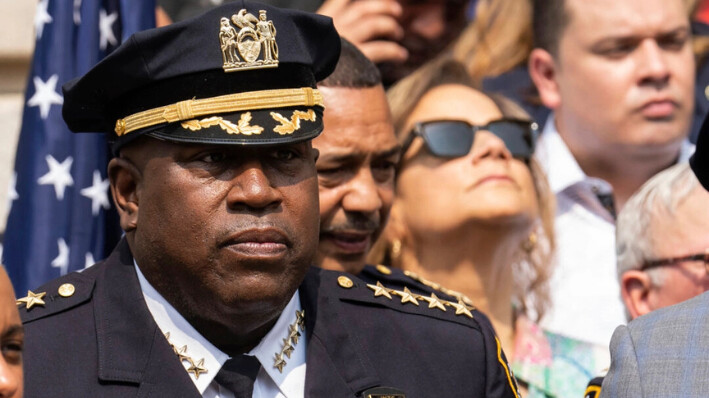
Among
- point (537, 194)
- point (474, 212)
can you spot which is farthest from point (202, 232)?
point (537, 194)

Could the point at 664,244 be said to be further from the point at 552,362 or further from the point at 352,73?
the point at 352,73

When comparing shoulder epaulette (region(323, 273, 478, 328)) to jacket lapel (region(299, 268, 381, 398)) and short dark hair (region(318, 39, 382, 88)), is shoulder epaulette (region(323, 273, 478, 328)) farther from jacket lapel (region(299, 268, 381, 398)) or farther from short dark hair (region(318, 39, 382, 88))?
short dark hair (region(318, 39, 382, 88))

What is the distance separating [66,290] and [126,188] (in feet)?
1.00

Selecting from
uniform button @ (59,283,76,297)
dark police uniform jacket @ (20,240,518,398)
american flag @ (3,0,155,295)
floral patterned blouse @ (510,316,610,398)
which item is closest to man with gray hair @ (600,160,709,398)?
dark police uniform jacket @ (20,240,518,398)

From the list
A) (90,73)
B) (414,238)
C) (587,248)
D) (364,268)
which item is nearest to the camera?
(90,73)

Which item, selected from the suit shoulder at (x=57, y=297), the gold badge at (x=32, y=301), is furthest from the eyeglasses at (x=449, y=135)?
the gold badge at (x=32, y=301)

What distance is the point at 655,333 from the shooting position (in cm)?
304

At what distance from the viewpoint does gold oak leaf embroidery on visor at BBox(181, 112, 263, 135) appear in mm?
2824

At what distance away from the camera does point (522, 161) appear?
4930mm

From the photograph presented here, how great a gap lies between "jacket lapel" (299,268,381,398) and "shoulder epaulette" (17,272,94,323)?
54 cm

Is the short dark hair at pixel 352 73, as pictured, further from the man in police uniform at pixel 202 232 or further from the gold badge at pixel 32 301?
the gold badge at pixel 32 301

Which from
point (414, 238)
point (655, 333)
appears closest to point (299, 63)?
point (655, 333)

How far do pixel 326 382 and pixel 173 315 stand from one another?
0.40 meters

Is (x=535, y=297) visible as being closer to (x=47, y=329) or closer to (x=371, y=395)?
(x=371, y=395)
